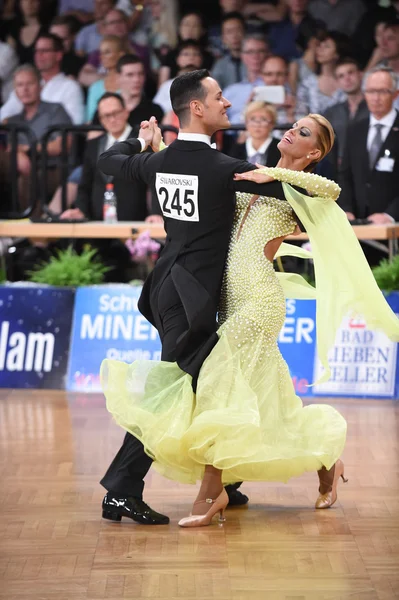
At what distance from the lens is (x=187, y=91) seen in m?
3.95

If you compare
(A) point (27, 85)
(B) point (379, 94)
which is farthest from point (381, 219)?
(A) point (27, 85)

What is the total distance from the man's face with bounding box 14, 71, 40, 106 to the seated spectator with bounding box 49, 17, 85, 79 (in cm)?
42

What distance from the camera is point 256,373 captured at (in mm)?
4031

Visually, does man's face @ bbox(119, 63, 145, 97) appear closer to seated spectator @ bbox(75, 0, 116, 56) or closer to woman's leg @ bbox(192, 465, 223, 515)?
seated spectator @ bbox(75, 0, 116, 56)

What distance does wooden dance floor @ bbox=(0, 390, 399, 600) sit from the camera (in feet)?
11.0

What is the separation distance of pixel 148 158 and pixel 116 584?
1.63 metres

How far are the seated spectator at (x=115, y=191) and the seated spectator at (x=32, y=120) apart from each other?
0.62 m

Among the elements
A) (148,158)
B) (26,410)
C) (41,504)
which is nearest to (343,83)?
(26,410)

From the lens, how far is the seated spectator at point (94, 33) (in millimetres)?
8852

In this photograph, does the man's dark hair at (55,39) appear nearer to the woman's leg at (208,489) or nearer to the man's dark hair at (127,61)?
the man's dark hair at (127,61)

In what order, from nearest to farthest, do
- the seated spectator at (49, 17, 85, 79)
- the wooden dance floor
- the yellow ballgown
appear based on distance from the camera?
the wooden dance floor → the yellow ballgown → the seated spectator at (49, 17, 85, 79)

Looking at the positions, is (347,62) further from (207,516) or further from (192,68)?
(207,516)

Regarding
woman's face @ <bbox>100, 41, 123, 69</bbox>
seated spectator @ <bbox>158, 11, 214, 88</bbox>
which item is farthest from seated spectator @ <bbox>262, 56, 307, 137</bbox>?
woman's face @ <bbox>100, 41, 123, 69</bbox>

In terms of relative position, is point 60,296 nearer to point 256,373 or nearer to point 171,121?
point 171,121
